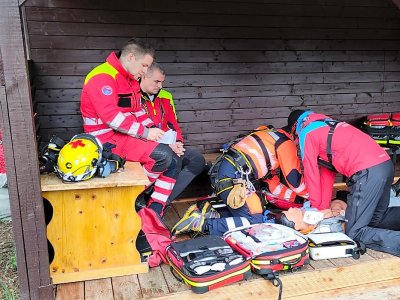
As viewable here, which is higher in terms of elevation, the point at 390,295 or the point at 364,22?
the point at 364,22

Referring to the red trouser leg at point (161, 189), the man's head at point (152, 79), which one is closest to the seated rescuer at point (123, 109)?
the red trouser leg at point (161, 189)

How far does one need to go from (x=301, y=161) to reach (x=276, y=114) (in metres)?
1.89

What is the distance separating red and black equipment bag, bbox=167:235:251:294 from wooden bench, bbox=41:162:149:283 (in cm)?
34

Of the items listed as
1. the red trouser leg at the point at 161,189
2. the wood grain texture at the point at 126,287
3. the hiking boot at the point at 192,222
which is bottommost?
the wood grain texture at the point at 126,287

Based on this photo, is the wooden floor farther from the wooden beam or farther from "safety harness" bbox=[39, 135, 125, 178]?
"safety harness" bbox=[39, 135, 125, 178]

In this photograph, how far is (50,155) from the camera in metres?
3.04

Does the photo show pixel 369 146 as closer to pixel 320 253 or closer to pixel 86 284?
pixel 320 253

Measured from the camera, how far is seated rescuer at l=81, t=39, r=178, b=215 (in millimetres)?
3373

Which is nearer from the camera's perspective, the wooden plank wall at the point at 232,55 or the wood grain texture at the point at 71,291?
the wood grain texture at the point at 71,291

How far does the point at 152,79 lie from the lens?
4105 mm

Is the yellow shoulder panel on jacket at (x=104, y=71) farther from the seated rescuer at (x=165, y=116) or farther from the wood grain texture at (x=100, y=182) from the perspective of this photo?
the wood grain texture at (x=100, y=182)

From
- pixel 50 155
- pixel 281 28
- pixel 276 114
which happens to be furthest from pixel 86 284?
pixel 281 28

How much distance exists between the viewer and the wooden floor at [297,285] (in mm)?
2896

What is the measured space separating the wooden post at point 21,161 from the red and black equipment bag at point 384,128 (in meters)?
4.39
